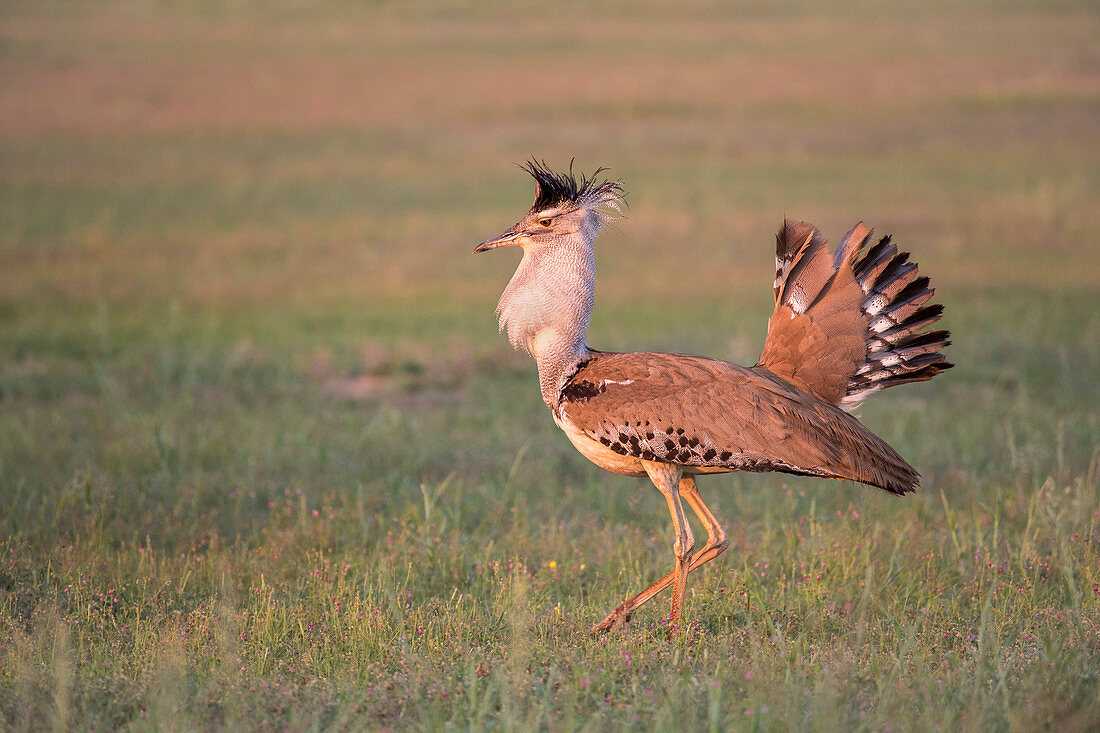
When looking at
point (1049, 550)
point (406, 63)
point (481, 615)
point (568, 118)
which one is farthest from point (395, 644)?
point (406, 63)

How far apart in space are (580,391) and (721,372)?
541 millimetres

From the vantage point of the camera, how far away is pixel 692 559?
187 inches

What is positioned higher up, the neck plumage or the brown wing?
the neck plumage

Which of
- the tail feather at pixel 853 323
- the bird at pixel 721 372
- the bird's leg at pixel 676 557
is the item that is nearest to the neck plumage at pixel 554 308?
the bird at pixel 721 372

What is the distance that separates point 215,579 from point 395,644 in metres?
1.16

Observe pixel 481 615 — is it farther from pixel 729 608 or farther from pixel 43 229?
pixel 43 229

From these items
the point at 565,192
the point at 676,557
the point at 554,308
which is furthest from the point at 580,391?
the point at 565,192

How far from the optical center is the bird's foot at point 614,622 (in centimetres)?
446

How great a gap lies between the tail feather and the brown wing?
0.36 metres

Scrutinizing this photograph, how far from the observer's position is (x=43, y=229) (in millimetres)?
14797

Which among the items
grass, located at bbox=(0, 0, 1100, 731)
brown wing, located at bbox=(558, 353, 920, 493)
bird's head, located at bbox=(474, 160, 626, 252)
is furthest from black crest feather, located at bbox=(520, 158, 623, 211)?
grass, located at bbox=(0, 0, 1100, 731)

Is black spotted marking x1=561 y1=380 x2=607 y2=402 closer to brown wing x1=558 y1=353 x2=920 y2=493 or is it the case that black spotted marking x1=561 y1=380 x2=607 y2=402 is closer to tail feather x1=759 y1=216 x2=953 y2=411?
brown wing x1=558 y1=353 x2=920 y2=493

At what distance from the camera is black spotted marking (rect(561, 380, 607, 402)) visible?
4.58 meters

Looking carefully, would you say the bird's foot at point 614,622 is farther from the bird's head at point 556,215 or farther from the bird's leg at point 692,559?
the bird's head at point 556,215
